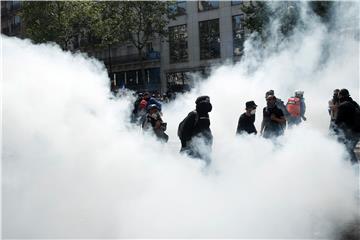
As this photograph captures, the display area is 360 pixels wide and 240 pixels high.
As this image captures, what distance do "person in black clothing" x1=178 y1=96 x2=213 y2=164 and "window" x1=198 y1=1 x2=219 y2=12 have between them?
2680 centimetres

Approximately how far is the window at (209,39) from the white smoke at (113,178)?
88.0ft

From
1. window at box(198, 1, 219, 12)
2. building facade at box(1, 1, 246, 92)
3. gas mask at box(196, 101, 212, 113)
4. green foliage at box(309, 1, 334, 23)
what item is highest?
window at box(198, 1, 219, 12)

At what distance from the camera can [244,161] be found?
667 cm

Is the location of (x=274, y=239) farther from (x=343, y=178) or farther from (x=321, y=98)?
(x=321, y=98)

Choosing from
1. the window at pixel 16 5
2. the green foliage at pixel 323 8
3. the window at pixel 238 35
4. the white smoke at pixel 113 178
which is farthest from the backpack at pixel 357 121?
the window at pixel 16 5

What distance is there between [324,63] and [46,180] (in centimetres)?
1421

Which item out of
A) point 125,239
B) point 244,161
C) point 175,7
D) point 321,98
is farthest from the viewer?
point 175,7

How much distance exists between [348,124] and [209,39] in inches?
1058

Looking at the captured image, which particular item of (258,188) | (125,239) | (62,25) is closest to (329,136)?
(258,188)

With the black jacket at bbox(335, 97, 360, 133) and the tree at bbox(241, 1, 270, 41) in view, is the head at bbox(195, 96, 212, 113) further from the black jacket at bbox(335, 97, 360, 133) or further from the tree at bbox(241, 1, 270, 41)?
the tree at bbox(241, 1, 270, 41)

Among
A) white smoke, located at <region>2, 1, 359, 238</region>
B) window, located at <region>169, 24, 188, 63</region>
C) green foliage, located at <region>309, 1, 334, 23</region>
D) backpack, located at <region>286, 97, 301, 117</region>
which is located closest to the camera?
white smoke, located at <region>2, 1, 359, 238</region>

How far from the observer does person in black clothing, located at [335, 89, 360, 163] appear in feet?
24.9

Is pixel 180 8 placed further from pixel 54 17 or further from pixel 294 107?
pixel 294 107

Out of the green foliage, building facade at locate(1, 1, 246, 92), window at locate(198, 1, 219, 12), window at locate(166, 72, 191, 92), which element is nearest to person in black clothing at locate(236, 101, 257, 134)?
the green foliage
